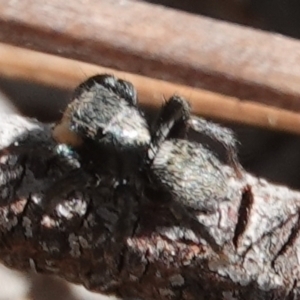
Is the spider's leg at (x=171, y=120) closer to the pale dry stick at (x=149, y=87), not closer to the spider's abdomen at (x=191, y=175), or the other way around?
the spider's abdomen at (x=191, y=175)

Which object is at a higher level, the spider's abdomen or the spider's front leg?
the spider's front leg

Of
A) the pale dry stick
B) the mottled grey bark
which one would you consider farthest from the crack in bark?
the pale dry stick

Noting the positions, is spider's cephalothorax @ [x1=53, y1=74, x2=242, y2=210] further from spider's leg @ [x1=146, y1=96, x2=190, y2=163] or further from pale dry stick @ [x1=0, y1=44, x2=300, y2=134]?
pale dry stick @ [x1=0, y1=44, x2=300, y2=134]

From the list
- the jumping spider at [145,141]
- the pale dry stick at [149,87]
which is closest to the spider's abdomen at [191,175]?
the jumping spider at [145,141]

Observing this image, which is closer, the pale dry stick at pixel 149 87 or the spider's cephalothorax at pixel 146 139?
the spider's cephalothorax at pixel 146 139

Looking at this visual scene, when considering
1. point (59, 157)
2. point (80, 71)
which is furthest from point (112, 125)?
point (80, 71)

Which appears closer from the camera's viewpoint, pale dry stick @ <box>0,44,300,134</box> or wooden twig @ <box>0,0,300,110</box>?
wooden twig @ <box>0,0,300,110</box>

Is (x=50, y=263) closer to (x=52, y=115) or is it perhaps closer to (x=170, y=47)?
(x=170, y=47)
